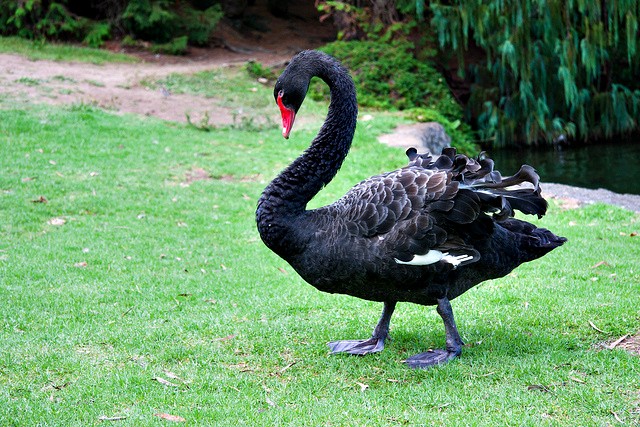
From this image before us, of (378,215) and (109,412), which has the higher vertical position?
(378,215)

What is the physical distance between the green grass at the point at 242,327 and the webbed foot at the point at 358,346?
0.26 ft

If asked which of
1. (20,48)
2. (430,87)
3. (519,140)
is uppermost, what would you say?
(20,48)

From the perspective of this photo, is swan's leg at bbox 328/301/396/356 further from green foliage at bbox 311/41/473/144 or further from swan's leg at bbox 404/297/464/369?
green foliage at bbox 311/41/473/144

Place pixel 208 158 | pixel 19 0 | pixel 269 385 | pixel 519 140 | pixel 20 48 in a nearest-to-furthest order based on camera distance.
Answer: pixel 269 385 → pixel 208 158 → pixel 519 140 → pixel 20 48 → pixel 19 0

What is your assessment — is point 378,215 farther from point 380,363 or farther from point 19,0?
point 19,0

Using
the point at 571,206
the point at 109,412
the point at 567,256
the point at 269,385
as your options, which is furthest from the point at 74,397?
the point at 571,206

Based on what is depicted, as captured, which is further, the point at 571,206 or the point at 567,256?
the point at 571,206

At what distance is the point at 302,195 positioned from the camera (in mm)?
4043

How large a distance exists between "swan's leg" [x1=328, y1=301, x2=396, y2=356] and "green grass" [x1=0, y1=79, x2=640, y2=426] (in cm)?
8

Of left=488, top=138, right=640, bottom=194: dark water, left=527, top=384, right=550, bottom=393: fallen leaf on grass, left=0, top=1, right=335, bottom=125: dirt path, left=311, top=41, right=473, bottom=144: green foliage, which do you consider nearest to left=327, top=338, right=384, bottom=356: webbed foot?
left=527, top=384, right=550, bottom=393: fallen leaf on grass

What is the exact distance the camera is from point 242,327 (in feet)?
15.2

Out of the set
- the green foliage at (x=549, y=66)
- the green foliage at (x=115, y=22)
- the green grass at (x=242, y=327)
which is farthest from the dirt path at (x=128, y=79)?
the green foliage at (x=549, y=66)

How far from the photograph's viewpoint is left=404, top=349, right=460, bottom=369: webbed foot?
3922 millimetres

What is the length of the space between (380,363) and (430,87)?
1136 centimetres
